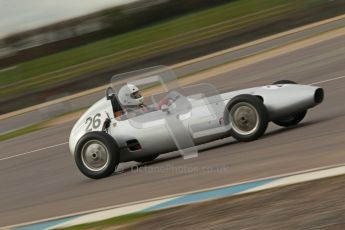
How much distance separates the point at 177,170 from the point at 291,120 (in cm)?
158

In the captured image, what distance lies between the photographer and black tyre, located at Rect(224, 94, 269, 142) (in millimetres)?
8547

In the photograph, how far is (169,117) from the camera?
30.0 ft

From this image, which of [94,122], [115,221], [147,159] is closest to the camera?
[115,221]

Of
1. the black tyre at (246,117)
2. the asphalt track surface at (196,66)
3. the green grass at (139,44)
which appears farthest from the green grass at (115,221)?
the green grass at (139,44)

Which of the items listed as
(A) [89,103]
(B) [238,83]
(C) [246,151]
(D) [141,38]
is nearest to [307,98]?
(C) [246,151]

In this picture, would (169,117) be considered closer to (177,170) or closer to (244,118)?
(177,170)

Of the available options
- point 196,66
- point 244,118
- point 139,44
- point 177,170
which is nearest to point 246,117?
point 244,118

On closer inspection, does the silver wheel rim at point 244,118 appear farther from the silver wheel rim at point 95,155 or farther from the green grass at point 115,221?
the green grass at point 115,221

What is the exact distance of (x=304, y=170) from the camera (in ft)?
22.6

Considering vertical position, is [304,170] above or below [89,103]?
below

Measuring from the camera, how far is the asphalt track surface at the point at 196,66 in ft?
71.4

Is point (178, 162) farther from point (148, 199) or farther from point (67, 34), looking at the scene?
point (67, 34)

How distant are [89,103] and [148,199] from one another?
13924 mm

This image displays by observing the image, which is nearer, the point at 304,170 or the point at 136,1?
the point at 304,170
